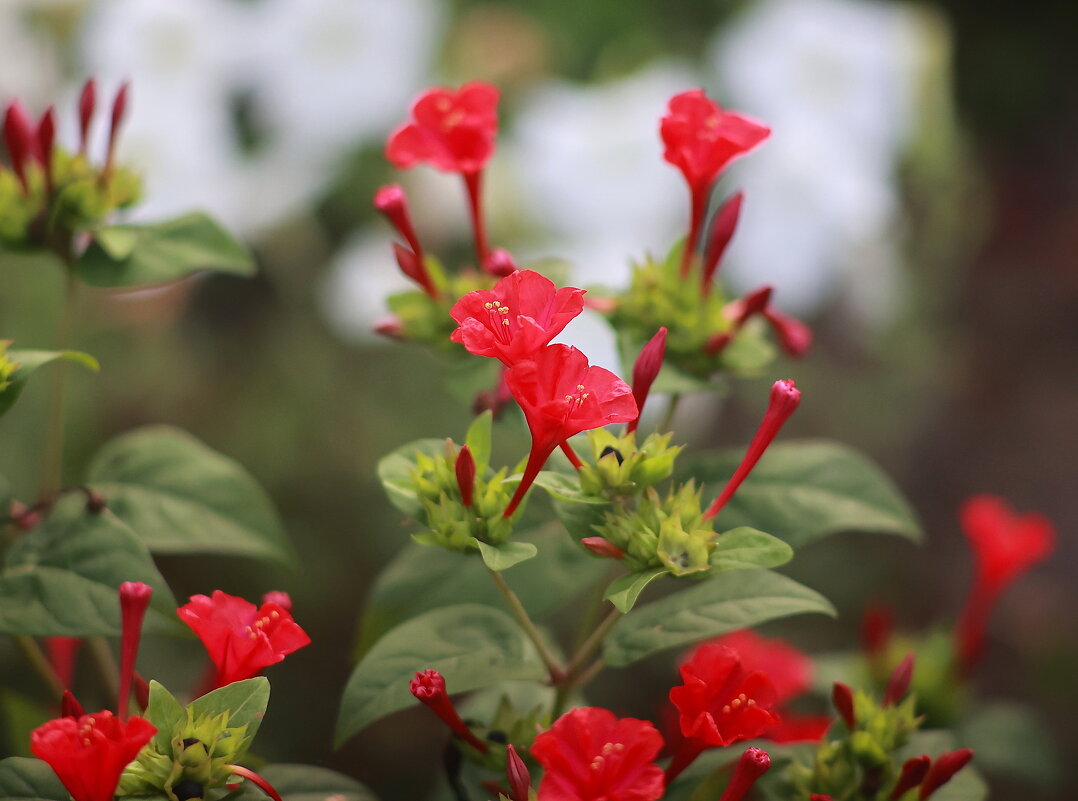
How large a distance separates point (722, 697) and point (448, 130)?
35cm

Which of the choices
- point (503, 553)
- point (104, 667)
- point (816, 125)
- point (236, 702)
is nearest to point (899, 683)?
point (503, 553)

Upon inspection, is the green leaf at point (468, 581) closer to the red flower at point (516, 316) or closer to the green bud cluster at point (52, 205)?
the red flower at point (516, 316)

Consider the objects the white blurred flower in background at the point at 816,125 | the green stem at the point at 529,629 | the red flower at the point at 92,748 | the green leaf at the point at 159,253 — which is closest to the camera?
the red flower at the point at 92,748

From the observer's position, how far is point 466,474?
0.48 metres

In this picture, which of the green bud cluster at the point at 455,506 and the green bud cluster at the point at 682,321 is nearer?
the green bud cluster at the point at 455,506

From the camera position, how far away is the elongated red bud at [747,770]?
1.50 ft

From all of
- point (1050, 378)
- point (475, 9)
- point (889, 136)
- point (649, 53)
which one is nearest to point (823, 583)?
point (1050, 378)

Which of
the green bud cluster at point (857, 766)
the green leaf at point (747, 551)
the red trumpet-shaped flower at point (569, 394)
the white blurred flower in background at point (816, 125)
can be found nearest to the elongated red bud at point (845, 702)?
the green bud cluster at point (857, 766)

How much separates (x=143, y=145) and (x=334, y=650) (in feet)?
2.57

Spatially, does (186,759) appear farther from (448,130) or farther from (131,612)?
(448,130)

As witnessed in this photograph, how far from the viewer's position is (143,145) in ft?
4.84

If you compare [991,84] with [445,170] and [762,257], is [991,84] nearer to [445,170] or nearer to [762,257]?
[762,257]

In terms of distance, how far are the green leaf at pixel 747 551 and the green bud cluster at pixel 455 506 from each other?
0.10 meters

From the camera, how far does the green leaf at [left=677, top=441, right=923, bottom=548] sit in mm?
588
